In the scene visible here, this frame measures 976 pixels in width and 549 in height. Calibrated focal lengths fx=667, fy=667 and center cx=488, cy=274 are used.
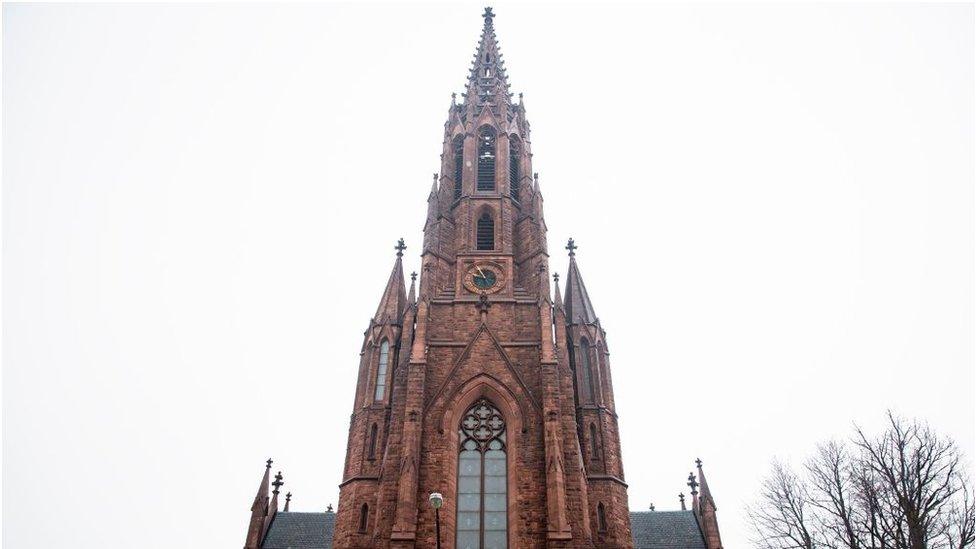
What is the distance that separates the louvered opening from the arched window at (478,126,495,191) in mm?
2344

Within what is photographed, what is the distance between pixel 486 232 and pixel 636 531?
17026mm

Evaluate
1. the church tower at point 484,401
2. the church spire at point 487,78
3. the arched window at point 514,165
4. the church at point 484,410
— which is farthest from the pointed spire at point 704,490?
the church spire at point 487,78

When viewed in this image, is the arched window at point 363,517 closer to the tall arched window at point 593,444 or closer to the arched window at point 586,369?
the tall arched window at point 593,444

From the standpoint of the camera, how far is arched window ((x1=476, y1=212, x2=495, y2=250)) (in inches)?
1229

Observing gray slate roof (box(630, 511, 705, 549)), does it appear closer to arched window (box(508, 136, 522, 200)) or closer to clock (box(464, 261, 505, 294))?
clock (box(464, 261, 505, 294))

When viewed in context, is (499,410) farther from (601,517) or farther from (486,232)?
(486,232)

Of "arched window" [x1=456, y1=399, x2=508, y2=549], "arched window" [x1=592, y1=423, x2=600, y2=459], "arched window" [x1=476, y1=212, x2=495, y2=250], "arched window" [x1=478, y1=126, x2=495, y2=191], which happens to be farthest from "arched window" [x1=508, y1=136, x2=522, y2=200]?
"arched window" [x1=456, y1=399, x2=508, y2=549]

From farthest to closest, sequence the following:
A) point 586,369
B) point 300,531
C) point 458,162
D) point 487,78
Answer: point 487,78 < point 458,162 < point 300,531 < point 586,369

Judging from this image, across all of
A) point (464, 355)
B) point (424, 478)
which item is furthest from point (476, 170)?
point (424, 478)

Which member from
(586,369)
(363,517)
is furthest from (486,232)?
(363,517)

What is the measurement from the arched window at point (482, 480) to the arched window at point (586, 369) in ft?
15.5

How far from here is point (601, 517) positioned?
23641 mm

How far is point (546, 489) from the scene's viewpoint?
70.4 ft

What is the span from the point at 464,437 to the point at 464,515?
2.75 meters
